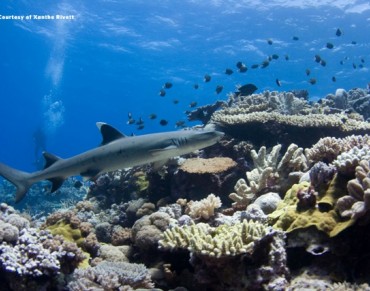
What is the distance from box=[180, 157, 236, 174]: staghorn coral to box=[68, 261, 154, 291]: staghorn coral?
3.18 metres

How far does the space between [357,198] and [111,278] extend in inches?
124

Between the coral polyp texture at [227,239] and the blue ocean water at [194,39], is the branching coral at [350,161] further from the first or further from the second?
the blue ocean water at [194,39]

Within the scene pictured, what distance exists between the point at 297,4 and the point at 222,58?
15818mm

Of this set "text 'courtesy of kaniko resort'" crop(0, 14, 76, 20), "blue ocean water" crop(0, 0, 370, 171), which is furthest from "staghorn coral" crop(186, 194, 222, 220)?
"text 'courtesy of kaniko resort'" crop(0, 14, 76, 20)

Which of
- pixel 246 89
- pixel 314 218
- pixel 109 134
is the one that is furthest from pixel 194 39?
pixel 314 218

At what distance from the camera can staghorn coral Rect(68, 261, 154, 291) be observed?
4309mm

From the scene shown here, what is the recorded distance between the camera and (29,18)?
41500 millimetres

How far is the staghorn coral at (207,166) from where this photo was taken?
298 inches

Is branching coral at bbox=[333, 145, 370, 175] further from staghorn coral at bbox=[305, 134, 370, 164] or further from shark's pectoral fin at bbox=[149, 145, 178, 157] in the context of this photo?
shark's pectoral fin at bbox=[149, 145, 178, 157]

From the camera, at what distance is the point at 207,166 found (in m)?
7.75

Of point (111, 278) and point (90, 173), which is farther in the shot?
point (90, 173)

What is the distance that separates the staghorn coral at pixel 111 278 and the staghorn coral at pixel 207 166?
10.4 feet

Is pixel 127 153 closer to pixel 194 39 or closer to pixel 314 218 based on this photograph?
pixel 314 218

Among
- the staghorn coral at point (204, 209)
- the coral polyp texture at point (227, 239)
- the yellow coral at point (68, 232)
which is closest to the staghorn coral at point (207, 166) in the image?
the staghorn coral at point (204, 209)
